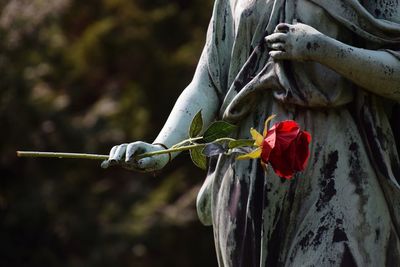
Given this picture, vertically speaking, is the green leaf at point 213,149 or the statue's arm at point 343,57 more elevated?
the statue's arm at point 343,57

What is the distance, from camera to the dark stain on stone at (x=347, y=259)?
714 cm

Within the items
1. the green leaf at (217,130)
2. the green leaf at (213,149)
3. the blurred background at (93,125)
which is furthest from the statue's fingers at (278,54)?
the blurred background at (93,125)

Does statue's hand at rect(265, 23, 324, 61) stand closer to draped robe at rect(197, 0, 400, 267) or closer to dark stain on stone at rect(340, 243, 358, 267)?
draped robe at rect(197, 0, 400, 267)

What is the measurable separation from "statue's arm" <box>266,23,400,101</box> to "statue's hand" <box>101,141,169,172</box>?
2.05ft

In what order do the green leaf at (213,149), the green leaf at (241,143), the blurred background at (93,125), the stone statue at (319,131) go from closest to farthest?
the green leaf at (241,143), the green leaf at (213,149), the stone statue at (319,131), the blurred background at (93,125)

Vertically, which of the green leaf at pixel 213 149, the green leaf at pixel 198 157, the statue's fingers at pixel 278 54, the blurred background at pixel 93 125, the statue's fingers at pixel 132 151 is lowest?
the blurred background at pixel 93 125

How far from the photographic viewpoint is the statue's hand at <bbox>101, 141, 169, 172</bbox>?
22.9 feet

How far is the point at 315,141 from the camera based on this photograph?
7.25 metres

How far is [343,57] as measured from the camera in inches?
279

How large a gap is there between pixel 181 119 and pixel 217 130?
0.44 meters

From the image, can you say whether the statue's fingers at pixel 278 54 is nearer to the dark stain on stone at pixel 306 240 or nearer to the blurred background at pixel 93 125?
the dark stain on stone at pixel 306 240

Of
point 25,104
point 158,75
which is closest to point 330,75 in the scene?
point 25,104

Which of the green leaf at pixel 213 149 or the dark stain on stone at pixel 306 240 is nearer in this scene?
the green leaf at pixel 213 149

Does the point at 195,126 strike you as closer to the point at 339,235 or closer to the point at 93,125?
the point at 339,235
